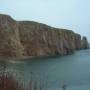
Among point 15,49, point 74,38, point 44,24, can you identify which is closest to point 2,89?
point 15,49

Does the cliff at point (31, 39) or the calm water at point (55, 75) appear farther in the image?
the cliff at point (31, 39)

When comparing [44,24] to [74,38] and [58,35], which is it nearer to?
[58,35]

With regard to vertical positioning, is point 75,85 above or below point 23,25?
below

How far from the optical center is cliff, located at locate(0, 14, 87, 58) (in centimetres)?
10281

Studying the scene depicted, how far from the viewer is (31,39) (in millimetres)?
122312

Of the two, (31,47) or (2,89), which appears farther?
(31,47)

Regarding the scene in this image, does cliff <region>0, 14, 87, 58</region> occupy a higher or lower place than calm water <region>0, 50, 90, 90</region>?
higher

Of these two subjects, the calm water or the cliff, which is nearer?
the calm water

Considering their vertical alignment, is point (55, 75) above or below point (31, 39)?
below

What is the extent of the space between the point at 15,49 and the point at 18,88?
7668cm

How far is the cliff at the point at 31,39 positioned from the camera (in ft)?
337

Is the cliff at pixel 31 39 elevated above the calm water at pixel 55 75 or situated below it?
above

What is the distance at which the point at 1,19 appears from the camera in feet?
343

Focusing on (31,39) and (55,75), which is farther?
(31,39)
